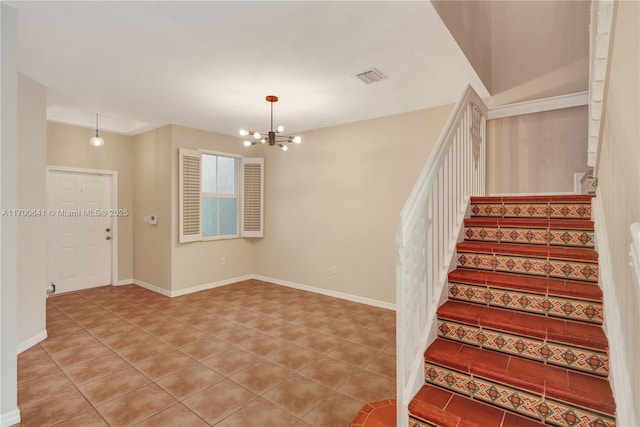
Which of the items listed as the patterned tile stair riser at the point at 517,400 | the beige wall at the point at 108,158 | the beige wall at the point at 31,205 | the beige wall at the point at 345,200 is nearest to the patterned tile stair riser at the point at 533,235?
the patterned tile stair riser at the point at 517,400

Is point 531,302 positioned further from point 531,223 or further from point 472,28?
point 472,28

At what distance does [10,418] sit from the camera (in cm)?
204

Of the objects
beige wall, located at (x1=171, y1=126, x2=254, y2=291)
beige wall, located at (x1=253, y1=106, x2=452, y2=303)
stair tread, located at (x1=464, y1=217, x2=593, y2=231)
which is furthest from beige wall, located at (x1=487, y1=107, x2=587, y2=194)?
beige wall, located at (x1=171, y1=126, x2=254, y2=291)

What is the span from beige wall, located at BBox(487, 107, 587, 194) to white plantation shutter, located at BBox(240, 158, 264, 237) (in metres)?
3.89

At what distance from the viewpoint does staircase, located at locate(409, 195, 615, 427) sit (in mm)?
1532

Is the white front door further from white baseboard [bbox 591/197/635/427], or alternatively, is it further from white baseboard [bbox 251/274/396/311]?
white baseboard [bbox 591/197/635/427]

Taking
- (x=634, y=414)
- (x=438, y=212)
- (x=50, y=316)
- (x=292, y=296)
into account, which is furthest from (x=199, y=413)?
(x=50, y=316)

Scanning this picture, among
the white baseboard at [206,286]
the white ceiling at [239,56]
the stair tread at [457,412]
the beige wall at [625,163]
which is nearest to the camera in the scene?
the beige wall at [625,163]

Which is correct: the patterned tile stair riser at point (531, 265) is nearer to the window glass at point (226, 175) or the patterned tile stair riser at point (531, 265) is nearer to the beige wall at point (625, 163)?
the beige wall at point (625, 163)

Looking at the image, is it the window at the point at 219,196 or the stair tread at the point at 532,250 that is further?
the window at the point at 219,196

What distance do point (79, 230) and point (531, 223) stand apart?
251 inches

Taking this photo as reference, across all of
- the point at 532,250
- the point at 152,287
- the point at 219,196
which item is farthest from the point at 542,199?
the point at 152,287

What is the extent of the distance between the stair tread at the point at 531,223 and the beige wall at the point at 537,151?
1201mm

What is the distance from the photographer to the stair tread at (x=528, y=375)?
1438 mm
